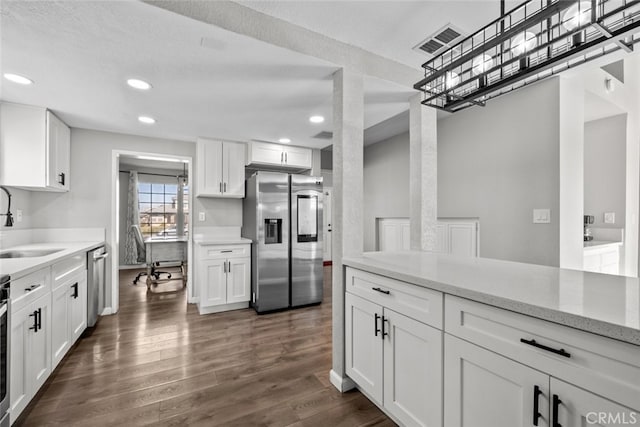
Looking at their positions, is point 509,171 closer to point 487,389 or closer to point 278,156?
point 487,389

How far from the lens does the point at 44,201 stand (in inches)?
124

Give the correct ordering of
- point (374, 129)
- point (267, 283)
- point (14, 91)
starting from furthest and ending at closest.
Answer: point (374, 129)
point (267, 283)
point (14, 91)

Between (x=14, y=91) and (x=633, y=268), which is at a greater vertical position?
(x=14, y=91)

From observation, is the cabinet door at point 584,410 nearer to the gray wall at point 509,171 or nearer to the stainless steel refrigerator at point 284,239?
the gray wall at point 509,171

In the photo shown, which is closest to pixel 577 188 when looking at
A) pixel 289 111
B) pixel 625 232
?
pixel 625 232

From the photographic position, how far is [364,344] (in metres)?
1.72

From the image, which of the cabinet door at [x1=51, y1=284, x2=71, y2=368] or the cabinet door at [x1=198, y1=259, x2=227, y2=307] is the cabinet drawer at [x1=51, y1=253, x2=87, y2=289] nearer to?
the cabinet door at [x1=51, y1=284, x2=71, y2=368]

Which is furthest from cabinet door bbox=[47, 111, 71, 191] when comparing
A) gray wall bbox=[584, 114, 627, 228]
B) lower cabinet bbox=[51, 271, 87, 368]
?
gray wall bbox=[584, 114, 627, 228]

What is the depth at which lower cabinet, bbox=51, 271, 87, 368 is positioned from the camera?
2.05 metres

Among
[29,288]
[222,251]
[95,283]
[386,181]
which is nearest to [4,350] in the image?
[29,288]

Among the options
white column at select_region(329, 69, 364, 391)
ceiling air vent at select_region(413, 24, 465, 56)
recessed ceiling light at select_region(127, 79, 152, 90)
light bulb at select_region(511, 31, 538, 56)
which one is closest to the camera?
light bulb at select_region(511, 31, 538, 56)

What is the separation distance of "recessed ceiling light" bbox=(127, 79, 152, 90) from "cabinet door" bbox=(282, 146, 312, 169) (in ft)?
6.78

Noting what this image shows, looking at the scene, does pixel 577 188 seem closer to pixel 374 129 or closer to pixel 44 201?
pixel 374 129

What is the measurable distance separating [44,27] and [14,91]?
4.17ft
